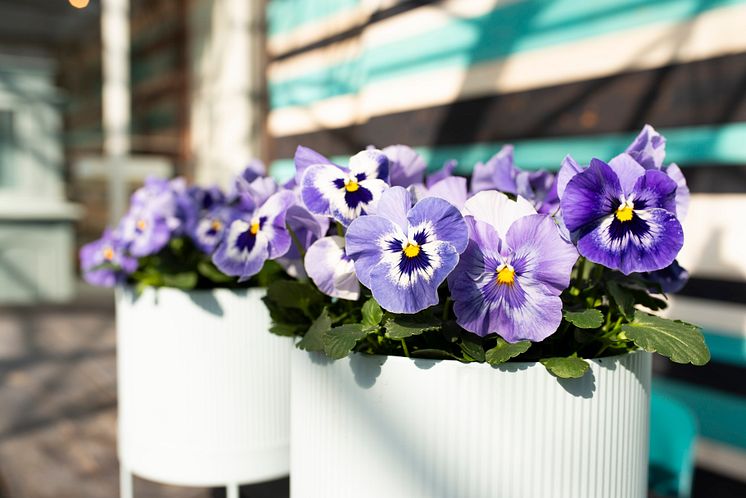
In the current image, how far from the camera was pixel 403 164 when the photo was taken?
738 mm

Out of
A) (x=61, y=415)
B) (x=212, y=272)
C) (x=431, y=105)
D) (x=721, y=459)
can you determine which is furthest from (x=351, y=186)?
(x=61, y=415)

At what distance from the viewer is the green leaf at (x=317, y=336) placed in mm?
619

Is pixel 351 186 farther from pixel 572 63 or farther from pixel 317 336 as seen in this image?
pixel 572 63

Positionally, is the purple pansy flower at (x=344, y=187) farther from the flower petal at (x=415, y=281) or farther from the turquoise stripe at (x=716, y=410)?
the turquoise stripe at (x=716, y=410)

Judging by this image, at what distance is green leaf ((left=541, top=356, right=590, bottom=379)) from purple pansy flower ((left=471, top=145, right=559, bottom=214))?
9.5 inches

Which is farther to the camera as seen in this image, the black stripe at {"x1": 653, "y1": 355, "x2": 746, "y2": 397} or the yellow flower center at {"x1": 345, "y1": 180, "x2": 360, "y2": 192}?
the black stripe at {"x1": 653, "y1": 355, "x2": 746, "y2": 397}

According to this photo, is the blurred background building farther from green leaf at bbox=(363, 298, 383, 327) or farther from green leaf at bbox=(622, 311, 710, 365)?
green leaf at bbox=(363, 298, 383, 327)

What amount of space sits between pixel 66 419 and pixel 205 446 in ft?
6.00

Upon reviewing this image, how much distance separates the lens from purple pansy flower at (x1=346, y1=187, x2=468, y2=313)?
545 millimetres

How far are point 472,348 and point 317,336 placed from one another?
0.15 meters

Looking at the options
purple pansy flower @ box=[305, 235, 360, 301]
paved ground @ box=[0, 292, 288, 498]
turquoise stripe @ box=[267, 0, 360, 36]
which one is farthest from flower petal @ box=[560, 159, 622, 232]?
turquoise stripe @ box=[267, 0, 360, 36]

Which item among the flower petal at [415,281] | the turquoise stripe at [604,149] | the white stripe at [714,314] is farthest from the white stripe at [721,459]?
the flower petal at [415,281]

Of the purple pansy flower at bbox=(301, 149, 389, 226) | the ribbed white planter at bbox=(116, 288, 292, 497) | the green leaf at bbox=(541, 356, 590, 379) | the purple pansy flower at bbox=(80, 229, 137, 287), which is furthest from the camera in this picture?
the purple pansy flower at bbox=(80, 229, 137, 287)

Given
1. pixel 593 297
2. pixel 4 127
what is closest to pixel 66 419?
pixel 593 297
